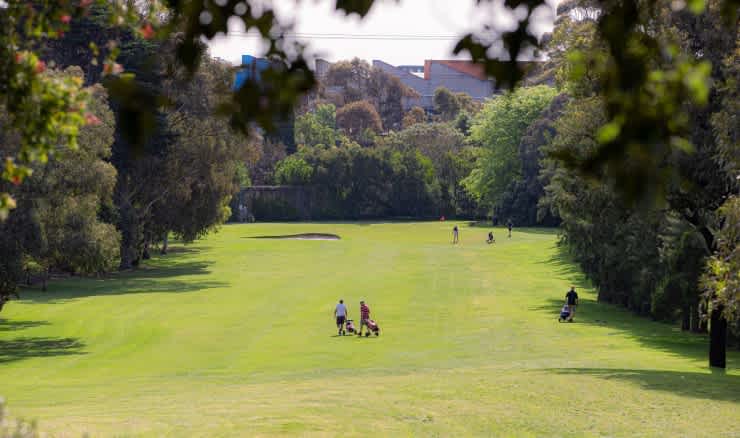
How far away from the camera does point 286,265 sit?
62562mm

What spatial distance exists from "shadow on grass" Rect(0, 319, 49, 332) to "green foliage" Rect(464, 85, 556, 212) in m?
62.6

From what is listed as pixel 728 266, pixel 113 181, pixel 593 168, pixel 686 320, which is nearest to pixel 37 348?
pixel 113 181

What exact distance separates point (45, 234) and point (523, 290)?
2598 centimetres

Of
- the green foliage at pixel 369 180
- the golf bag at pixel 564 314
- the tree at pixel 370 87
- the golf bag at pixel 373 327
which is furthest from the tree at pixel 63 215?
the tree at pixel 370 87

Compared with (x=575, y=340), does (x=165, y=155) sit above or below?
above

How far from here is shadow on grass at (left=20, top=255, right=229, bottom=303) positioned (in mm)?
48156

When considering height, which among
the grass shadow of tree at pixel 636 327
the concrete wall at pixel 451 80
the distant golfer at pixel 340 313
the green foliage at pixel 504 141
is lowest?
the grass shadow of tree at pixel 636 327

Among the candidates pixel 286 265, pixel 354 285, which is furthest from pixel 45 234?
pixel 286 265

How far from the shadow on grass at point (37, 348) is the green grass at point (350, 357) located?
0.11m

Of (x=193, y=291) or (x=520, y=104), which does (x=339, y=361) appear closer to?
(x=193, y=291)

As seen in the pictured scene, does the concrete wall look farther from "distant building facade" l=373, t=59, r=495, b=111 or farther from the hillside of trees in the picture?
the hillside of trees

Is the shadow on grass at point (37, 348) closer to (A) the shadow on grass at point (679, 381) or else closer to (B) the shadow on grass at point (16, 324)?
(B) the shadow on grass at point (16, 324)

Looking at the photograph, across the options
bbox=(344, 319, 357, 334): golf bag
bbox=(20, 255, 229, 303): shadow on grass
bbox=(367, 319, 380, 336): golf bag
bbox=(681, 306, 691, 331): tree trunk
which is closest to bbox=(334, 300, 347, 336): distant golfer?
bbox=(344, 319, 357, 334): golf bag

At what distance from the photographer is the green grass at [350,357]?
15914 millimetres
